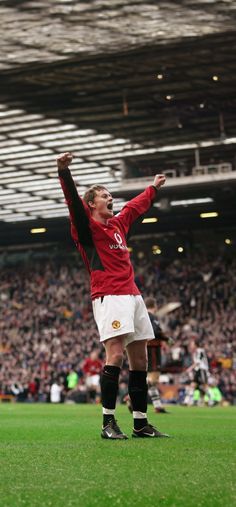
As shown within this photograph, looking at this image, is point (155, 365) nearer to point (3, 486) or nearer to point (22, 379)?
point (3, 486)

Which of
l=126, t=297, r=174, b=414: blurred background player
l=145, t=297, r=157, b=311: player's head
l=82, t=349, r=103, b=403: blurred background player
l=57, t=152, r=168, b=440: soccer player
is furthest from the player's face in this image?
l=82, t=349, r=103, b=403: blurred background player

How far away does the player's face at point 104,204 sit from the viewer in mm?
7590

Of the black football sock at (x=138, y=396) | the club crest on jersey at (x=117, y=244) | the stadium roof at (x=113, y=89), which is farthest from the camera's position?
the stadium roof at (x=113, y=89)

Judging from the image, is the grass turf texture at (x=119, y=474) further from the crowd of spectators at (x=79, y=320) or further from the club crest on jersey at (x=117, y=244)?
the crowd of spectators at (x=79, y=320)

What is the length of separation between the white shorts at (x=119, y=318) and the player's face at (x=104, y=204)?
2.41 feet

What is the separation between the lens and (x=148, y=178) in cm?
3303

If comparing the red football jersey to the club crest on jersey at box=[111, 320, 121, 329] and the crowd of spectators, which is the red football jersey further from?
the crowd of spectators

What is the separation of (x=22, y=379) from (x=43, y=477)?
36.0 metres

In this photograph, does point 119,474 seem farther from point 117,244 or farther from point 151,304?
point 151,304

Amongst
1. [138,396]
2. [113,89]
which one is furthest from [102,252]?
[113,89]

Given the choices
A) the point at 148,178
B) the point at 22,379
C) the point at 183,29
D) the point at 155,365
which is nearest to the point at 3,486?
the point at 155,365

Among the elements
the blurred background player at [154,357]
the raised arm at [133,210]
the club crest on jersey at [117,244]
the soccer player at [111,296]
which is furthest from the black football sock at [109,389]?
the blurred background player at [154,357]

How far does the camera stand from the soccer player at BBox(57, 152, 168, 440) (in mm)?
7238

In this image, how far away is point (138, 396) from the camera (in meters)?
7.66
